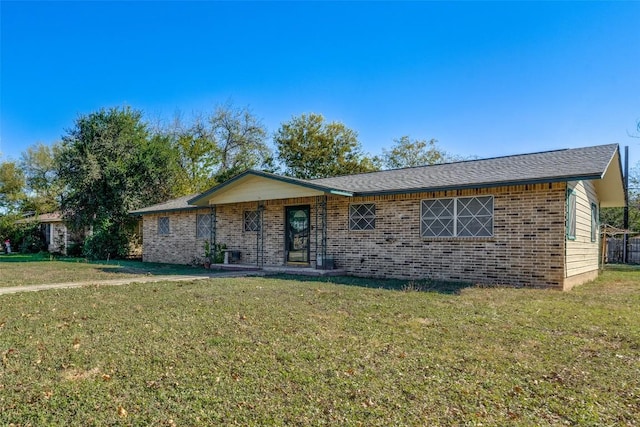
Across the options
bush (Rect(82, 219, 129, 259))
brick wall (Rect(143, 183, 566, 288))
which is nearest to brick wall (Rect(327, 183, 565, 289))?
brick wall (Rect(143, 183, 566, 288))

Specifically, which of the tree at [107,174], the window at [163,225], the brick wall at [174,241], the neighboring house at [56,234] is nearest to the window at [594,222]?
the brick wall at [174,241]

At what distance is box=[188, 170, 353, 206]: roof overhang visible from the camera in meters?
12.3

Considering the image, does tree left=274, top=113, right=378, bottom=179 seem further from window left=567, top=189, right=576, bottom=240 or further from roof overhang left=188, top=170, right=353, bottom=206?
window left=567, top=189, right=576, bottom=240

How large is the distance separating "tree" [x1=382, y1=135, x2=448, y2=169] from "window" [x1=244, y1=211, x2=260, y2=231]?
26.6 meters

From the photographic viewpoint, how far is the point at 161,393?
3.35m

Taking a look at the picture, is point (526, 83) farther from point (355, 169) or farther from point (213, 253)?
point (355, 169)

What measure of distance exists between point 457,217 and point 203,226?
1056cm

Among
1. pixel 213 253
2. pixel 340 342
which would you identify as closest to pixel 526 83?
pixel 213 253

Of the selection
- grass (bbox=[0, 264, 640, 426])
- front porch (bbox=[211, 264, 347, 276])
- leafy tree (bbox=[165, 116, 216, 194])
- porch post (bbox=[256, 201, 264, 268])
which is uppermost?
leafy tree (bbox=[165, 116, 216, 194])

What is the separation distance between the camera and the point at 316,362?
4.11 metres

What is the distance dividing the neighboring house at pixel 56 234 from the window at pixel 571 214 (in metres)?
26.4

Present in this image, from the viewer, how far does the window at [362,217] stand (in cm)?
1208

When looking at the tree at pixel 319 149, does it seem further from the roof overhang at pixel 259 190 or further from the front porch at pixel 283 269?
the front porch at pixel 283 269

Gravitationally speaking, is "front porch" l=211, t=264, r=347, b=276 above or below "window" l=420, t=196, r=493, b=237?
below
